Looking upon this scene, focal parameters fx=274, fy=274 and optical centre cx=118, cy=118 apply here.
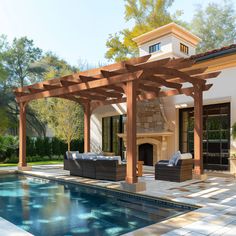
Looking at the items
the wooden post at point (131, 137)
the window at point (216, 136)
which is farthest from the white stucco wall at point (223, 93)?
the wooden post at point (131, 137)

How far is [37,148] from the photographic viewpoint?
68.2 feet

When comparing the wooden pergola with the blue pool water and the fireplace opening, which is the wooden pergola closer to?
the blue pool water

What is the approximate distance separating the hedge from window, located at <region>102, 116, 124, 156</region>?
5384mm

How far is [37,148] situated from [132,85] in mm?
14656

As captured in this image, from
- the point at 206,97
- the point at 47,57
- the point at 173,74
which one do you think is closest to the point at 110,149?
the point at 206,97

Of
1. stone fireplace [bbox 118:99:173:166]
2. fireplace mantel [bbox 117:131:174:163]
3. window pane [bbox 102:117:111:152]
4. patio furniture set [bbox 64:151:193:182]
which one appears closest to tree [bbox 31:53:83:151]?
window pane [bbox 102:117:111:152]

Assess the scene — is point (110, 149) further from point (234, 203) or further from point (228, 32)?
point (228, 32)

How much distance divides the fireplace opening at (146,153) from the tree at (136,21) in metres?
15.6

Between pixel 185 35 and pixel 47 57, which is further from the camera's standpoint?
pixel 47 57

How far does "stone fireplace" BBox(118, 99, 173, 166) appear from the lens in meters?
13.7

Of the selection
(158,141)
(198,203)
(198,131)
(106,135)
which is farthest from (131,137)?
(106,135)

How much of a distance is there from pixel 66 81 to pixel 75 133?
438 inches

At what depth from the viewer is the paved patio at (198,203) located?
4.66 m

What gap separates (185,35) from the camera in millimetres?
16438
